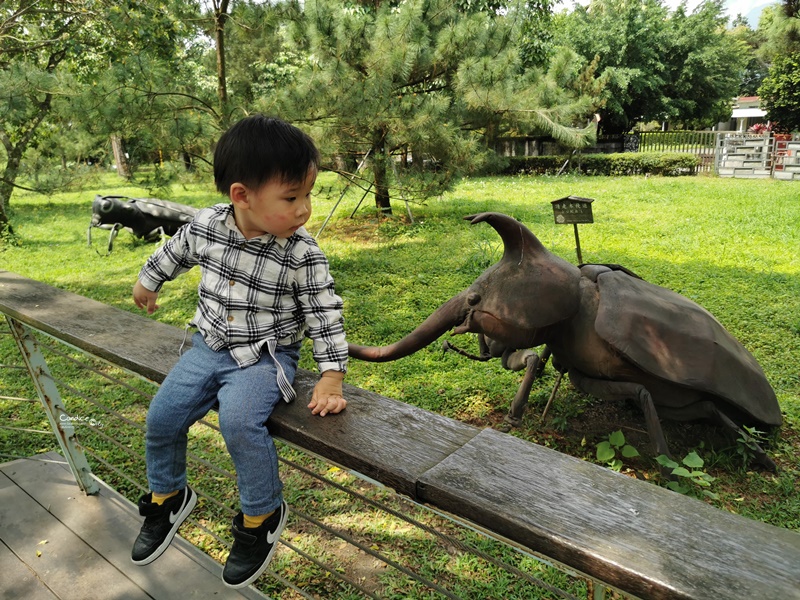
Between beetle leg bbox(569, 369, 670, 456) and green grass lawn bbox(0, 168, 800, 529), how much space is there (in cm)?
32

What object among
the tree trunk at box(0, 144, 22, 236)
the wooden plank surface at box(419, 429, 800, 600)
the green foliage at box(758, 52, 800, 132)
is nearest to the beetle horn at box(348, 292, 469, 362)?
the wooden plank surface at box(419, 429, 800, 600)

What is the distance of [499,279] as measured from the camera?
2533 millimetres

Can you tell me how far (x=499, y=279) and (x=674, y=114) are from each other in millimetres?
21088

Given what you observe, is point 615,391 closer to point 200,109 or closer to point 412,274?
point 412,274

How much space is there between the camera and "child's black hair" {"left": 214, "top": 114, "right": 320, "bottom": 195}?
1292mm

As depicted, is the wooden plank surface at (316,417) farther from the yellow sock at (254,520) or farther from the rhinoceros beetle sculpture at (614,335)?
the rhinoceros beetle sculpture at (614,335)

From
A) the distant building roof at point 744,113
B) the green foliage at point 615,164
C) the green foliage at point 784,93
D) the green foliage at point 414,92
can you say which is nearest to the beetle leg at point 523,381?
the green foliage at point 414,92

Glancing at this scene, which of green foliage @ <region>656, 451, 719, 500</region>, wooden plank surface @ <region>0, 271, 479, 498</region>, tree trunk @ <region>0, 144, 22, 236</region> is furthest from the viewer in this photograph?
tree trunk @ <region>0, 144, 22, 236</region>

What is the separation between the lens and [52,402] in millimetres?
2219

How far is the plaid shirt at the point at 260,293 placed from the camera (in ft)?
4.60

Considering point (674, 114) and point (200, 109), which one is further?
point (674, 114)

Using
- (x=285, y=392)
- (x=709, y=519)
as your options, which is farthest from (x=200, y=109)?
(x=709, y=519)

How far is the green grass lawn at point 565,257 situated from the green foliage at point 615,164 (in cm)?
212

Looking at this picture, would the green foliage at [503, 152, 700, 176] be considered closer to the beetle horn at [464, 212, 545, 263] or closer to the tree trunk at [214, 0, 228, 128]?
the tree trunk at [214, 0, 228, 128]
